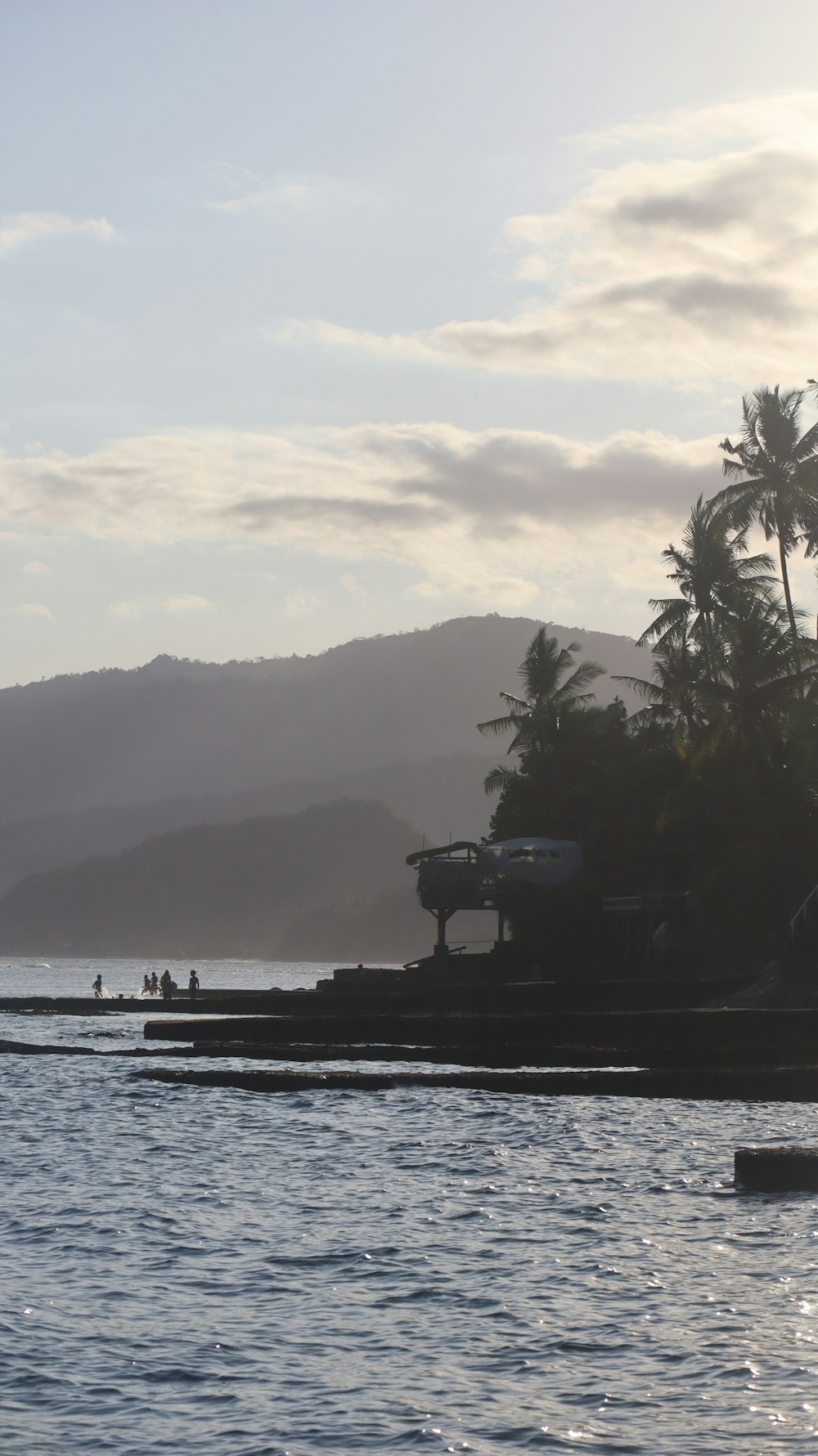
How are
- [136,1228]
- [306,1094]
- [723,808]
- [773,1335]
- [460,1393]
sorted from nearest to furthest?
[460,1393] < [773,1335] < [136,1228] < [306,1094] < [723,808]

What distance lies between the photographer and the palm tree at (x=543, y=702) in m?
74.8

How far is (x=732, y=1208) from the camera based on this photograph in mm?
16766

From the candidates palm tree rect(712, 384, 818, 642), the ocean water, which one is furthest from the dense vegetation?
the ocean water

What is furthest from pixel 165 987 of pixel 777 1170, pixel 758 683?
pixel 777 1170

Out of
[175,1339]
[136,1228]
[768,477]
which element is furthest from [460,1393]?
Result: [768,477]

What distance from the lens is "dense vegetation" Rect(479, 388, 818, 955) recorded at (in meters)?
55.8

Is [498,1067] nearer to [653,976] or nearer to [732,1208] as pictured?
[732,1208]

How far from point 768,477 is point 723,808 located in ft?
45.2

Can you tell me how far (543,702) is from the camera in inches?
2970

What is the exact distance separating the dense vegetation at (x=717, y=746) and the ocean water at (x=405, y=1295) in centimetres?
3198

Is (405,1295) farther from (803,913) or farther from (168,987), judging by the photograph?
(168,987)

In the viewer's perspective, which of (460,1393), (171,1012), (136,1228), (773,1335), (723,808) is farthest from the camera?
(171,1012)

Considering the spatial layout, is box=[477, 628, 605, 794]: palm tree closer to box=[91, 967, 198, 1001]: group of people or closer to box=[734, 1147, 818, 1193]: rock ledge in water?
box=[91, 967, 198, 1001]: group of people

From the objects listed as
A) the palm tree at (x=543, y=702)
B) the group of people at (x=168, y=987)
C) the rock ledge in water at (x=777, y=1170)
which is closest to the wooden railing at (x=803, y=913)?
the palm tree at (x=543, y=702)
